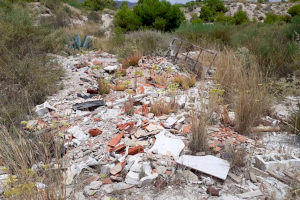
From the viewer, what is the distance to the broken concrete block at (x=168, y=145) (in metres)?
3.02

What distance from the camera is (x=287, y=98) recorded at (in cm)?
502

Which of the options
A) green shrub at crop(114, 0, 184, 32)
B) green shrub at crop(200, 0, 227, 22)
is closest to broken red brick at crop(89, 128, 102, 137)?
green shrub at crop(114, 0, 184, 32)

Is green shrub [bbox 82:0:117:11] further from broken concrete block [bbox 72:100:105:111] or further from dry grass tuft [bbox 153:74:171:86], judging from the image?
broken concrete block [bbox 72:100:105:111]

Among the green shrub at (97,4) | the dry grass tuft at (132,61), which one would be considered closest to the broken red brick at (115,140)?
the dry grass tuft at (132,61)

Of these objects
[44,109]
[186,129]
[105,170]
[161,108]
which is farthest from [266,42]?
[105,170]

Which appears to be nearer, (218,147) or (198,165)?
(198,165)

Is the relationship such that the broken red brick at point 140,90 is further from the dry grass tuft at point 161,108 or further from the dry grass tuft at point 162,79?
the dry grass tuft at point 161,108

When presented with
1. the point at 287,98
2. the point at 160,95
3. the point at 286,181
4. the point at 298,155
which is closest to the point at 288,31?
the point at 287,98

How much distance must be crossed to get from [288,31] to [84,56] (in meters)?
6.65

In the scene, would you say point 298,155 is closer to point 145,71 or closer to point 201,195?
point 201,195

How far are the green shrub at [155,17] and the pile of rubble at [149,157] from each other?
8.06 meters

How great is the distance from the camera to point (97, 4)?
34.4 metres

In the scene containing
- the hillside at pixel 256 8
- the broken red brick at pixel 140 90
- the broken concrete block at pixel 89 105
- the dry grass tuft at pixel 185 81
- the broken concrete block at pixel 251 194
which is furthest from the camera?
the hillside at pixel 256 8

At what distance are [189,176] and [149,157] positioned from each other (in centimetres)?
52
